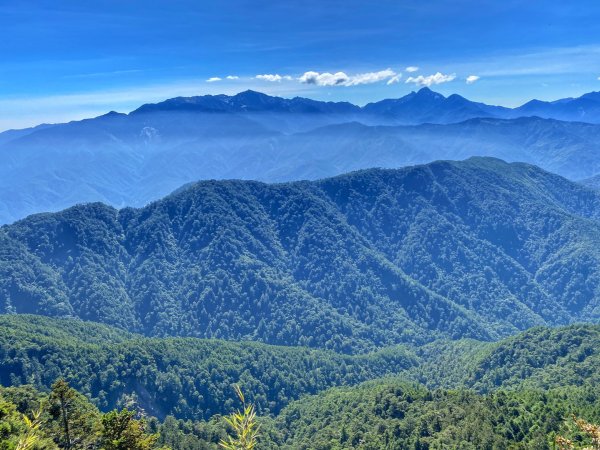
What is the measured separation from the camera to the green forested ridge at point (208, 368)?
146125 millimetres

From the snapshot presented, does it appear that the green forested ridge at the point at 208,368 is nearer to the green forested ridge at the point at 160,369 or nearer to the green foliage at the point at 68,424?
the green forested ridge at the point at 160,369

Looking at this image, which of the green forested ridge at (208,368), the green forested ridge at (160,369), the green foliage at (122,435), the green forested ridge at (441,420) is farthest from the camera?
the green forested ridge at (160,369)

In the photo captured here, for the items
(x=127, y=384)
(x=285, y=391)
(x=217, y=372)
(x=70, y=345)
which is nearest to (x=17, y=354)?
(x=70, y=345)

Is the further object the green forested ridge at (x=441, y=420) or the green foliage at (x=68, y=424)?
the green forested ridge at (x=441, y=420)

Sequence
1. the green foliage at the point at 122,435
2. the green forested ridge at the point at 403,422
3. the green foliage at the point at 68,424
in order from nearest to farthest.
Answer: the green foliage at the point at 122,435
the green foliage at the point at 68,424
the green forested ridge at the point at 403,422

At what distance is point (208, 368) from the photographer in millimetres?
173375

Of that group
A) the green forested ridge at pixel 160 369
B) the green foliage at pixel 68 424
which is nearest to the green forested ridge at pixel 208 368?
the green forested ridge at pixel 160 369

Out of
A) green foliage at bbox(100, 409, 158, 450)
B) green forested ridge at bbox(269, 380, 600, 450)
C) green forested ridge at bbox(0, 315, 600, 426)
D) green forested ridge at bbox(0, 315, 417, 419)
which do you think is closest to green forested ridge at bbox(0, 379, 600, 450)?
green forested ridge at bbox(269, 380, 600, 450)

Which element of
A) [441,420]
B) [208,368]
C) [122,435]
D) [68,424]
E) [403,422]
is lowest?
[208,368]

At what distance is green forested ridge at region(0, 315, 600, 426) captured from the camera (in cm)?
14612

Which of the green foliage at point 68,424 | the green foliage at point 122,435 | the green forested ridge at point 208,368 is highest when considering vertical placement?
the green foliage at point 122,435

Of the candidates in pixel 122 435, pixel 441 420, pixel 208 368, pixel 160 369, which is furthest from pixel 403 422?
pixel 122 435

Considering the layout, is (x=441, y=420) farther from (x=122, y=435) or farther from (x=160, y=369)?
(x=160, y=369)

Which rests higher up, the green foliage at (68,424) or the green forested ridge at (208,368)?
the green foliage at (68,424)
